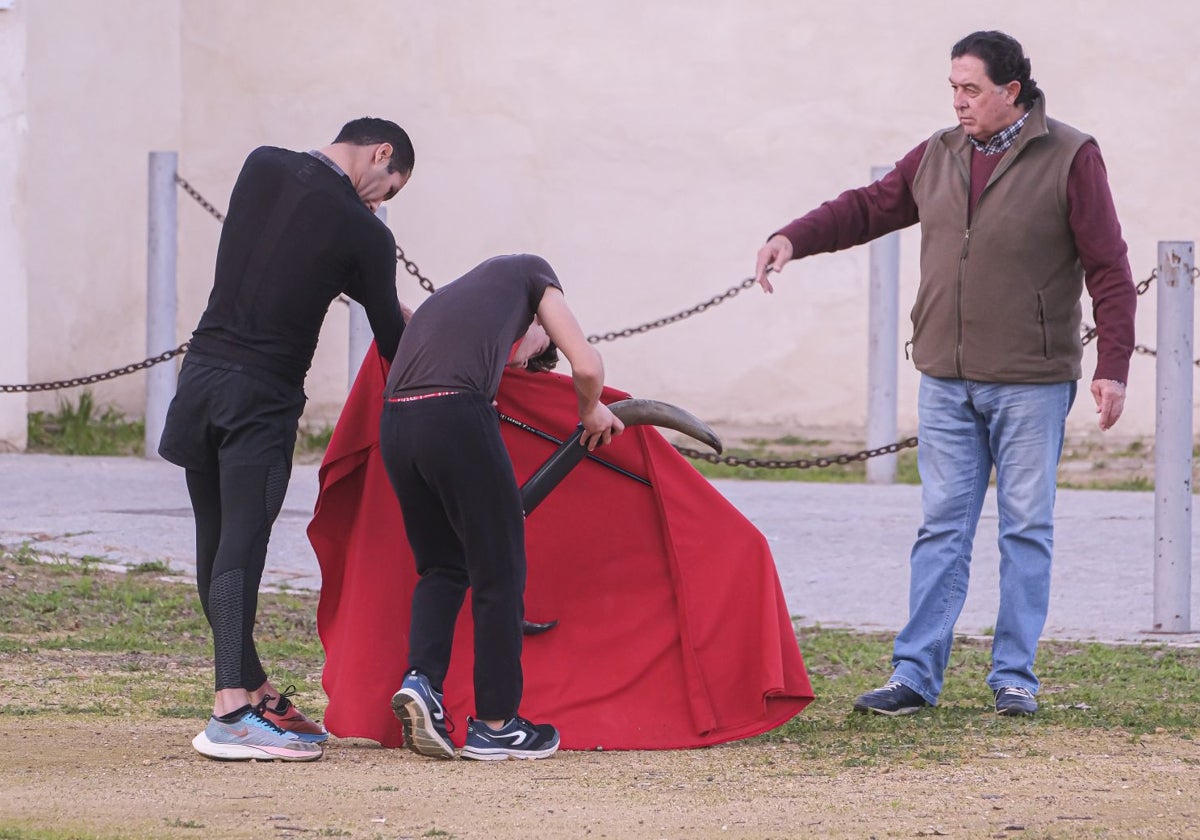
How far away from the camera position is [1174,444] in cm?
672

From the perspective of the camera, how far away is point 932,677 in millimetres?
5230

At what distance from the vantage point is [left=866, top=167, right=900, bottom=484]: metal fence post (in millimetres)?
10703

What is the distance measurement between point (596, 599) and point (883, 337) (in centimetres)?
598

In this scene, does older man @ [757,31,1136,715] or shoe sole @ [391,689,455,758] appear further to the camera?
older man @ [757,31,1136,715]

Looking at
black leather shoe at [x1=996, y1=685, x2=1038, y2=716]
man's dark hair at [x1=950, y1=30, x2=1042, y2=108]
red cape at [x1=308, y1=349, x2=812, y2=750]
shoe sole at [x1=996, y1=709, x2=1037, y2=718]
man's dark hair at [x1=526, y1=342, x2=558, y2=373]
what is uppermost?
man's dark hair at [x1=950, y1=30, x2=1042, y2=108]

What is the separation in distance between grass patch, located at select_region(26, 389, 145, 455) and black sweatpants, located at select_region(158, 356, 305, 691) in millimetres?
7381

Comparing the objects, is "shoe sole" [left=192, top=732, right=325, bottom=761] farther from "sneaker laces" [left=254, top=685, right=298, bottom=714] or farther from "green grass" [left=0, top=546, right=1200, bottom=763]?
"green grass" [left=0, top=546, right=1200, bottom=763]

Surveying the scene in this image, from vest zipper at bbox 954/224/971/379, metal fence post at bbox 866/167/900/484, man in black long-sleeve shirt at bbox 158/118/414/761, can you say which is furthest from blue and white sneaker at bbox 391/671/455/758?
metal fence post at bbox 866/167/900/484

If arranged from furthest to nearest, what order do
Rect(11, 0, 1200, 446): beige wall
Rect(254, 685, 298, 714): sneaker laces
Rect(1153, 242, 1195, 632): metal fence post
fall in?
1. Rect(11, 0, 1200, 446): beige wall
2. Rect(1153, 242, 1195, 632): metal fence post
3. Rect(254, 685, 298, 714): sneaker laces

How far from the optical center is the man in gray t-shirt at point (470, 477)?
14.4ft

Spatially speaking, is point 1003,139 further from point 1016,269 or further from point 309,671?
point 309,671

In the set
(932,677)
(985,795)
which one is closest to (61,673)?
(932,677)

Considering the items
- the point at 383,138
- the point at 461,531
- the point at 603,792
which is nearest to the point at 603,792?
the point at 603,792

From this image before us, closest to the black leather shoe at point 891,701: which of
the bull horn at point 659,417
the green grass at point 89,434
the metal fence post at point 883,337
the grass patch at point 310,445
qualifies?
the bull horn at point 659,417
